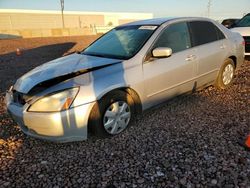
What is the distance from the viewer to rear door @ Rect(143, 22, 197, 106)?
4.43 meters

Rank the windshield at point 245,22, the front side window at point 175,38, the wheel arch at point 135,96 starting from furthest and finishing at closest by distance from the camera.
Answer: the windshield at point 245,22, the front side window at point 175,38, the wheel arch at point 135,96

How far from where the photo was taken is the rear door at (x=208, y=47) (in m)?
5.27

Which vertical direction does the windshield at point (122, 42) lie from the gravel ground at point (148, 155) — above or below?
above

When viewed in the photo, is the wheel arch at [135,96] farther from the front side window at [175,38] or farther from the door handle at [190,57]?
the door handle at [190,57]

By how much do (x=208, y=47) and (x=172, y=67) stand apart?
1218 mm

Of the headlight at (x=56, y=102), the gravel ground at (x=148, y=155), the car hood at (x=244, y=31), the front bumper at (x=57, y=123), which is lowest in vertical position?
the gravel ground at (x=148, y=155)

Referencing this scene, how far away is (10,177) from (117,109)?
1.65 metres

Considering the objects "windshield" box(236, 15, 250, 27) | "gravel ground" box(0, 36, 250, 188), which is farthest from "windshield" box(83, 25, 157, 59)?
"windshield" box(236, 15, 250, 27)

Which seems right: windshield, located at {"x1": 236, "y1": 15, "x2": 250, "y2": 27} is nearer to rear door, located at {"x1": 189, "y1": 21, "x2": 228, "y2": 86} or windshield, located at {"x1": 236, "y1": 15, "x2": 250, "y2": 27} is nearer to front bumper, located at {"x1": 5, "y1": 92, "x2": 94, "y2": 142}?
rear door, located at {"x1": 189, "y1": 21, "x2": 228, "y2": 86}

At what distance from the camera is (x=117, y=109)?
161 inches

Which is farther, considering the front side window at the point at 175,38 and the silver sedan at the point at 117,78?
the front side window at the point at 175,38

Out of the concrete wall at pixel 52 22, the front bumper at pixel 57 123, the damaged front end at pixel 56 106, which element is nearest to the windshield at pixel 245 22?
the damaged front end at pixel 56 106

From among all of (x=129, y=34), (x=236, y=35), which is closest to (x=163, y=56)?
(x=129, y=34)

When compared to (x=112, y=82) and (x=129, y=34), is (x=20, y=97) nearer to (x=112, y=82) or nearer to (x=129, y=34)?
(x=112, y=82)
